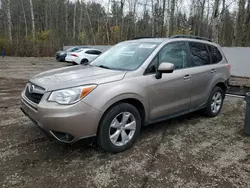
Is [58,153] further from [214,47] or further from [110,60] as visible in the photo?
[214,47]

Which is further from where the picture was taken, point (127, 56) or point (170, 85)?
point (127, 56)

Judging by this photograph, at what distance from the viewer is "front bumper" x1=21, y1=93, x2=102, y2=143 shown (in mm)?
2535

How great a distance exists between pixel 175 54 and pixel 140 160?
6.40 ft

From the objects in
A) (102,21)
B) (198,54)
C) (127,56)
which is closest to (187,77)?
(198,54)

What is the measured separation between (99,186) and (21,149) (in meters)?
1.46

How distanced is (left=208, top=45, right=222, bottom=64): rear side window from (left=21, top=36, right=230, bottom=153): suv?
6 cm

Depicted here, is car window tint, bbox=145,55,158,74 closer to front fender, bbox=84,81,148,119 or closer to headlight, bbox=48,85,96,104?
front fender, bbox=84,81,148,119

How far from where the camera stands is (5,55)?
2381 centimetres

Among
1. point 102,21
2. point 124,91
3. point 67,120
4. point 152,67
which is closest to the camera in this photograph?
point 67,120

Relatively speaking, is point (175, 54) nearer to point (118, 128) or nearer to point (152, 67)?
point (152, 67)

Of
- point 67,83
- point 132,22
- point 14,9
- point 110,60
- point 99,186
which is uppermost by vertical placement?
point 14,9

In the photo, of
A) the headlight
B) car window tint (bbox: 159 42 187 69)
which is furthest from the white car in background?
the headlight

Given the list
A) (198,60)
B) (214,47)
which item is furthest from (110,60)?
(214,47)

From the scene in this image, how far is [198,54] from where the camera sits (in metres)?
4.23
